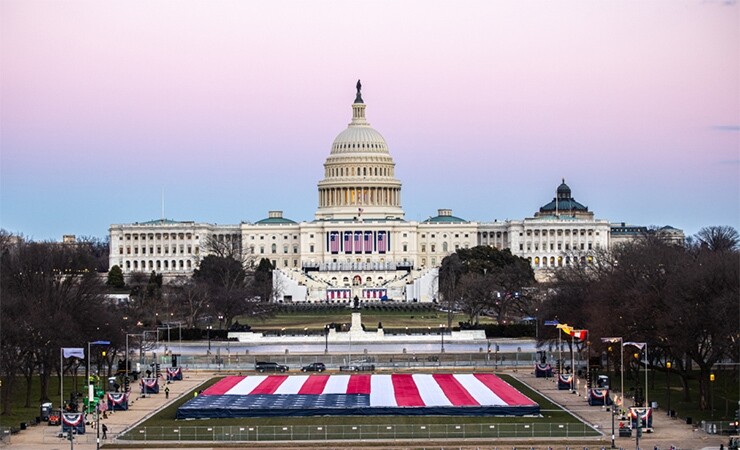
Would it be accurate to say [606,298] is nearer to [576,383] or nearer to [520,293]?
[576,383]

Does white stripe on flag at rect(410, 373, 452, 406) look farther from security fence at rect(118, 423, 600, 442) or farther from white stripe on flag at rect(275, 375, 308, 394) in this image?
security fence at rect(118, 423, 600, 442)

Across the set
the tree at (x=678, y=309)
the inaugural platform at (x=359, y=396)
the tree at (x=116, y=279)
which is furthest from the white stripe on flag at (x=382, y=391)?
the tree at (x=116, y=279)

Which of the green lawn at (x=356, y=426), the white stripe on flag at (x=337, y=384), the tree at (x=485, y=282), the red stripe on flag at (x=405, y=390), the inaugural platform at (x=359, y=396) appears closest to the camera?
the green lawn at (x=356, y=426)

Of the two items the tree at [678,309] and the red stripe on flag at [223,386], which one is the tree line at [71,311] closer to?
the red stripe on flag at [223,386]

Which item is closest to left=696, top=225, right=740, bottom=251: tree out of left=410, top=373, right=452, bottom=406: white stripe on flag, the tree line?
the tree line

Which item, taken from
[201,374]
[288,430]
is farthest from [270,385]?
[288,430]

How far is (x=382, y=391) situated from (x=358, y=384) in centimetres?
415

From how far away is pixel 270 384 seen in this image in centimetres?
8044

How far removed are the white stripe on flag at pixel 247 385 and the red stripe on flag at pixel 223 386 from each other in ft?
Answer: 0.79

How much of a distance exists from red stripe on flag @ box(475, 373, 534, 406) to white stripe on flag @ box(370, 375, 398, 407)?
455cm

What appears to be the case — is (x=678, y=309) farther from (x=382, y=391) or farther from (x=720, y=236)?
(x=720, y=236)

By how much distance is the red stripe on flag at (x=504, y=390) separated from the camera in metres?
70.7

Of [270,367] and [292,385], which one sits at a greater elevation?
[270,367]

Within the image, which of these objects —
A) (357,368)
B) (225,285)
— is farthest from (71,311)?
(225,285)
